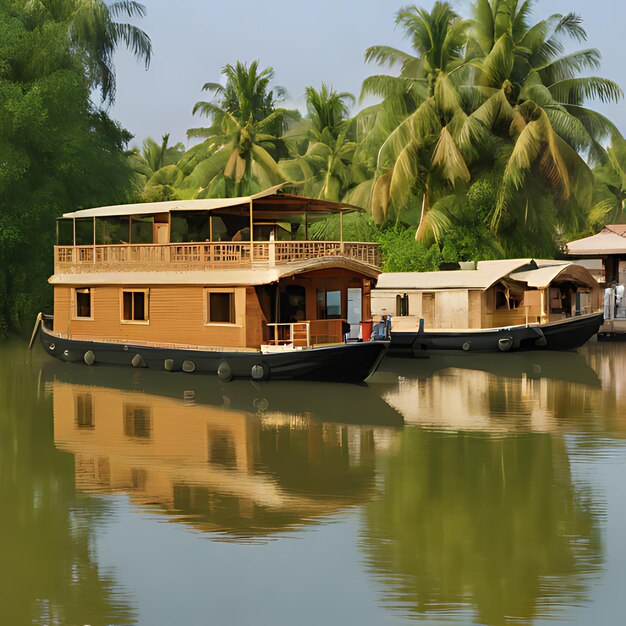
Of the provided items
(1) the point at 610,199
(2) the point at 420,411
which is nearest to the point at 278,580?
(2) the point at 420,411

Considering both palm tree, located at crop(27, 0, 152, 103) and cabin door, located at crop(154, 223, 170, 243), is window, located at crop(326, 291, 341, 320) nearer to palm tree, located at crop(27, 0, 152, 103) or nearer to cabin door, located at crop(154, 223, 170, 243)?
cabin door, located at crop(154, 223, 170, 243)

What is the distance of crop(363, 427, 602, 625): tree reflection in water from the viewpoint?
26.3 feet

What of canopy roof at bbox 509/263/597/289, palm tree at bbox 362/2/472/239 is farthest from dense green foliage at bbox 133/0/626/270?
canopy roof at bbox 509/263/597/289

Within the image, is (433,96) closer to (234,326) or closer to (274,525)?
(234,326)

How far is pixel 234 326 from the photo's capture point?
22.2 m

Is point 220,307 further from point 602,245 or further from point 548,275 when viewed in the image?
point 602,245

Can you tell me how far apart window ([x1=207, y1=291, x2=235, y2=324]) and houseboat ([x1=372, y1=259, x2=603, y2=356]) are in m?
7.53

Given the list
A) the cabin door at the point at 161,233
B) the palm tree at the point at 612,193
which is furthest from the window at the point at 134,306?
the palm tree at the point at 612,193

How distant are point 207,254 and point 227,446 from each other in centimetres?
929

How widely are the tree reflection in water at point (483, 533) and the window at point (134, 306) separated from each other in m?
12.2

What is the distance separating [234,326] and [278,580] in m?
14.0

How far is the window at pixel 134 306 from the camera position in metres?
24.8

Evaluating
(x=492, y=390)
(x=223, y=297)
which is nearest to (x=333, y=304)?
(x=223, y=297)

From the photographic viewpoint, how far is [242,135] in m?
46.3
